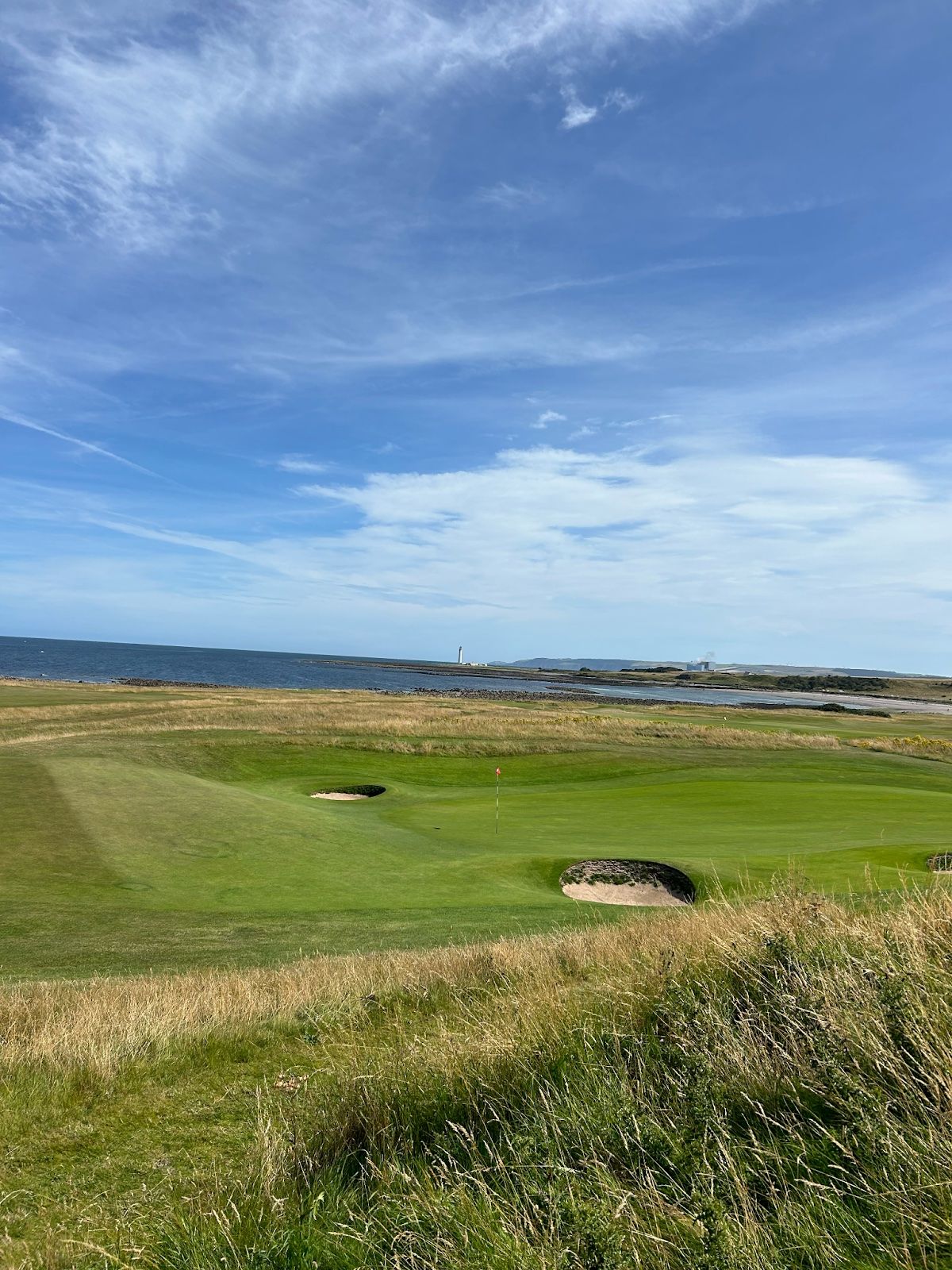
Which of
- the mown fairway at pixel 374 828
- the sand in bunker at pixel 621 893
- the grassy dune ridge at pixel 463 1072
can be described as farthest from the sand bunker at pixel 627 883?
the grassy dune ridge at pixel 463 1072

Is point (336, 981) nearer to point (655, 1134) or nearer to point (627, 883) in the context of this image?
point (655, 1134)

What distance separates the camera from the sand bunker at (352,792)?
26.6m

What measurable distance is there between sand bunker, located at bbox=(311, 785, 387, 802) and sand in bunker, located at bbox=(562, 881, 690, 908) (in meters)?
12.4

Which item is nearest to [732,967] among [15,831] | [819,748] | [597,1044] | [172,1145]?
[597,1044]

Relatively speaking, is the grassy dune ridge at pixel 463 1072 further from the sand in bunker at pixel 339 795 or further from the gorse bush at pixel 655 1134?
the sand in bunker at pixel 339 795

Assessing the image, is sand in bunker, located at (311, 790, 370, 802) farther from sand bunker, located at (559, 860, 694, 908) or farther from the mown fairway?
sand bunker, located at (559, 860, 694, 908)

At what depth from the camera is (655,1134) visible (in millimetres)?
3432

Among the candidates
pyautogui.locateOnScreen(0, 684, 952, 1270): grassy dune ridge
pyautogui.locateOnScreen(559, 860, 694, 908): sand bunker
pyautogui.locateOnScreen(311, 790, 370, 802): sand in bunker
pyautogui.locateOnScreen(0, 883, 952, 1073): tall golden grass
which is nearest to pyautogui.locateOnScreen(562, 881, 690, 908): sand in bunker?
pyautogui.locateOnScreen(559, 860, 694, 908): sand bunker

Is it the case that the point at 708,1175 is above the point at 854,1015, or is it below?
below

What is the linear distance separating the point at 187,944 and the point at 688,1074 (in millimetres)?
8619

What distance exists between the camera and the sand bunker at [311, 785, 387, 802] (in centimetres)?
2664

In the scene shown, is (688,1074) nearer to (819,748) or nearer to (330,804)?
(330,804)

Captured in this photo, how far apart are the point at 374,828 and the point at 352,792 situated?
8.00 m

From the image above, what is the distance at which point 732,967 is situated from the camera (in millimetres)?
5316
